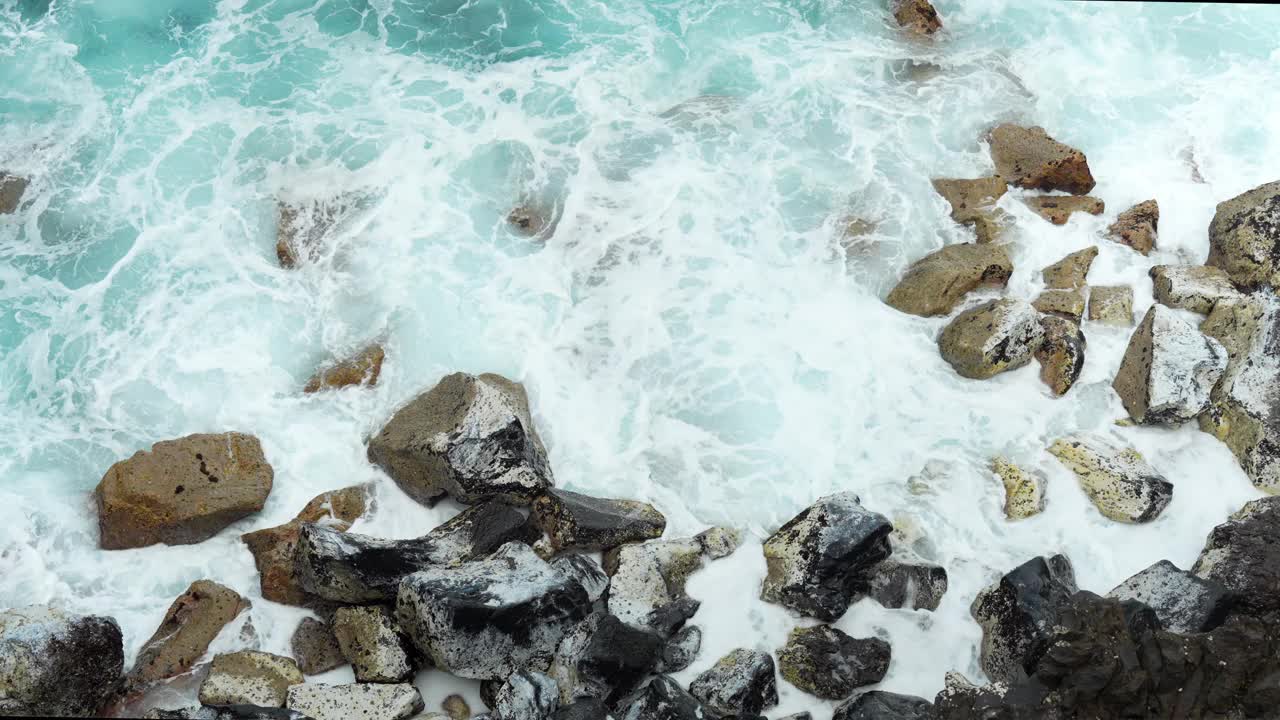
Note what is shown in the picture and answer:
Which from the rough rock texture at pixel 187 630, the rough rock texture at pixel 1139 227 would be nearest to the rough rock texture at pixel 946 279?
the rough rock texture at pixel 1139 227

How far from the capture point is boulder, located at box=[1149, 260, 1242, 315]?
1180cm

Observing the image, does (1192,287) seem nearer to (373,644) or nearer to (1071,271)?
(1071,271)

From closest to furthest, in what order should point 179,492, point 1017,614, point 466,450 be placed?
point 1017,614 → point 179,492 → point 466,450

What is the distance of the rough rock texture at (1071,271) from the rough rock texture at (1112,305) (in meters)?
0.26

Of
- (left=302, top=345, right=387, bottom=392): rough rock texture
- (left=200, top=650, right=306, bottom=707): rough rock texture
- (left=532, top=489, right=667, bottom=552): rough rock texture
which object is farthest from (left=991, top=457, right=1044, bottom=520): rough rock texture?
(left=200, top=650, right=306, bottom=707): rough rock texture

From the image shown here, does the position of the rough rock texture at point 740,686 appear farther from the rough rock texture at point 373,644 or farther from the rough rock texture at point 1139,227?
the rough rock texture at point 1139,227

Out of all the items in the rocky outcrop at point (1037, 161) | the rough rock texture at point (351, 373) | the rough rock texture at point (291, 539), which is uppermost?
the rocky outcrop at point (1037, 161)

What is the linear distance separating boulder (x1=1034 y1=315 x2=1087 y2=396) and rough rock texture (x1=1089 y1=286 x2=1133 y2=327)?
1.99ft

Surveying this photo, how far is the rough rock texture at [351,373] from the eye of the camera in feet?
36.3

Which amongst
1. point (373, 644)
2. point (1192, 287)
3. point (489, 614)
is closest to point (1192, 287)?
point (1192, 287)

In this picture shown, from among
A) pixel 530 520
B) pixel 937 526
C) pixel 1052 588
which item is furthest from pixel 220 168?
pixel 1052 588

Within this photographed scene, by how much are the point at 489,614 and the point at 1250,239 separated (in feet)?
33.9

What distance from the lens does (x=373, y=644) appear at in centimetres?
870

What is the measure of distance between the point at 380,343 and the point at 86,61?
756cm
